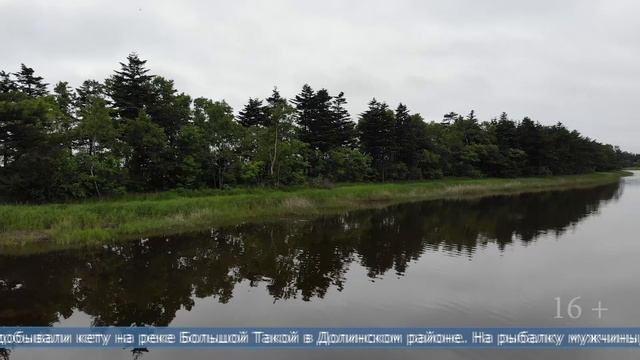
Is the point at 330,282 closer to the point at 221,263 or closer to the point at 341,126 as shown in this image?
the point at 221,263

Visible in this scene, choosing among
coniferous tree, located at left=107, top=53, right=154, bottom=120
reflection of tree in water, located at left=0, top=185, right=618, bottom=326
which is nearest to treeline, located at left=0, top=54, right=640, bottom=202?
coniferous tree, located at left=107, top=53, right=154, bottom=120

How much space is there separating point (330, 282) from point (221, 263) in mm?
6362

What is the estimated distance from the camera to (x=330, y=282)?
56.3ft

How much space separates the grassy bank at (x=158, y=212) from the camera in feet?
72.7

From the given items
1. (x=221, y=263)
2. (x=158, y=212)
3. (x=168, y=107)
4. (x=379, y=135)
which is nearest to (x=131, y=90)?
(x=168, y=107)

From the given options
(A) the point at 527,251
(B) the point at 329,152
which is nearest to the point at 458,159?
(B) the point at 329,152

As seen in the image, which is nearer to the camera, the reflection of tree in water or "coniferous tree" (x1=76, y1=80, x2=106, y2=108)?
the reflection of tree in water

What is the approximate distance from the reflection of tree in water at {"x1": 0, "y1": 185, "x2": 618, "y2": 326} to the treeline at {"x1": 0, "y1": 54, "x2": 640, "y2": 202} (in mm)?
10099

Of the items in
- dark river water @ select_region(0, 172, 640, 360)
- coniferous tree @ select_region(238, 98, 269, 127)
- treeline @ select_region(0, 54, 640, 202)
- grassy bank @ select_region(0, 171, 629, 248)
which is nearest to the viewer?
dark river water @ select_region(0, 172, 640, 360)

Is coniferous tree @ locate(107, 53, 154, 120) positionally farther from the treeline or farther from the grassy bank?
the grassy bank

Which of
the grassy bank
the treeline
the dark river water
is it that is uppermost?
the treeline

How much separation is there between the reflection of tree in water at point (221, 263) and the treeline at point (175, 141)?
10099 mm

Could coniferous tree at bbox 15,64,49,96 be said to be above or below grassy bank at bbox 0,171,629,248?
above

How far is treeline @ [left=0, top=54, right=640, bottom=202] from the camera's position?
26984 mm
